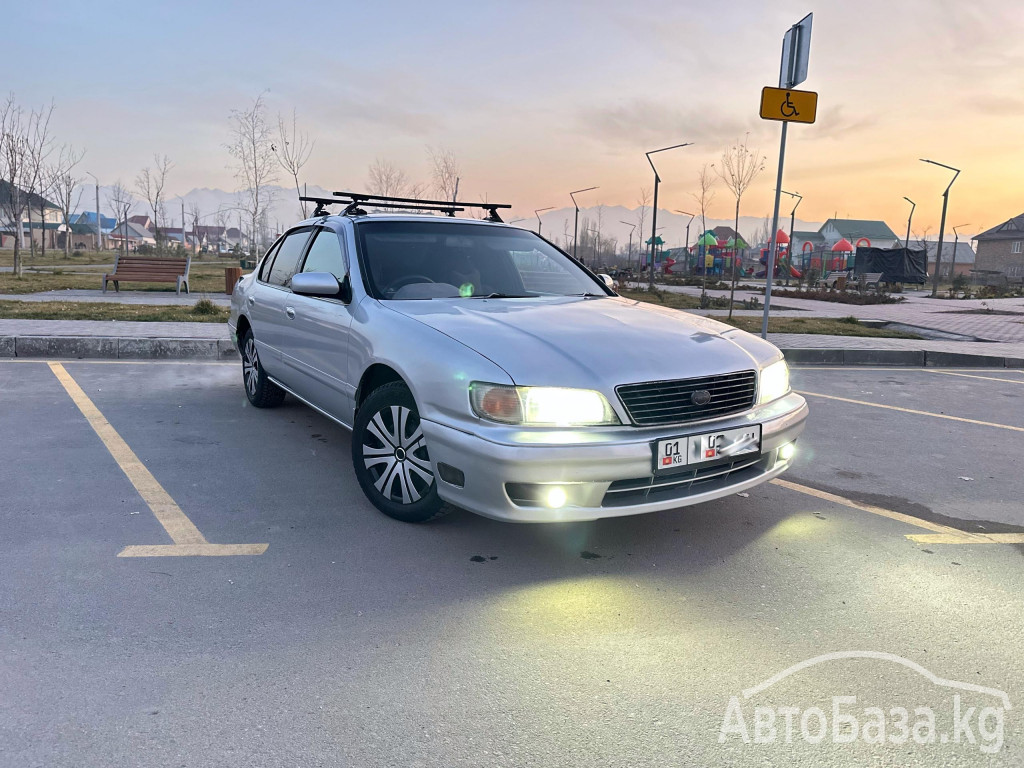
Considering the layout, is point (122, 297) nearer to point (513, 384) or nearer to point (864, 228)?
point (513, 384)

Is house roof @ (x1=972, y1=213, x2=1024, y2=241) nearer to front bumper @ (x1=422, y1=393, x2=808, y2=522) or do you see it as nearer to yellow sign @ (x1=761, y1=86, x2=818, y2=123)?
yellow sign @ (x1=761, y1=86, x2=818, y2=123)

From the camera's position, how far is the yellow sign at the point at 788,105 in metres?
7.55

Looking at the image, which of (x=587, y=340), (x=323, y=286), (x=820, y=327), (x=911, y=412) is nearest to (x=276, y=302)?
(x=323, y=286)

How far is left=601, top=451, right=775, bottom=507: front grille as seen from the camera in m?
3.04

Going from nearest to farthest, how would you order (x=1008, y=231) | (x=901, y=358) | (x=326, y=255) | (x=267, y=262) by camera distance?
(x=326, y=255), (x=267, y=262), (x=901, y=358), (x=1008, y=231)

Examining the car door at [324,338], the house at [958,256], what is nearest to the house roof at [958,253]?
the house at [958,256]

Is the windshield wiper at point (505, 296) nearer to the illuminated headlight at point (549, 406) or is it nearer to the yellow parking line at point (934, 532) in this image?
the illuminated headlight at point (549, 406)

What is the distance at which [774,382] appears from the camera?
369cm

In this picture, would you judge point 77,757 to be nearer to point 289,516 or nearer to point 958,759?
point 289,516

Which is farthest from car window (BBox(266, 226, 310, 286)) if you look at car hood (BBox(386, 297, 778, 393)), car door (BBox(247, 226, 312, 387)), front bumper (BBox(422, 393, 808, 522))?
front bumper (BBox(422, 393, 808, 522))

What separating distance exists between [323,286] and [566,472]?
1918 mm

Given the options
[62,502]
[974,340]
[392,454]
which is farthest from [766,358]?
[974,340]

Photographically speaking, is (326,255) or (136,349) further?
(136,349)

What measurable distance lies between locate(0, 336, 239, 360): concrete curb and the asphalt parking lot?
3.88 metres
